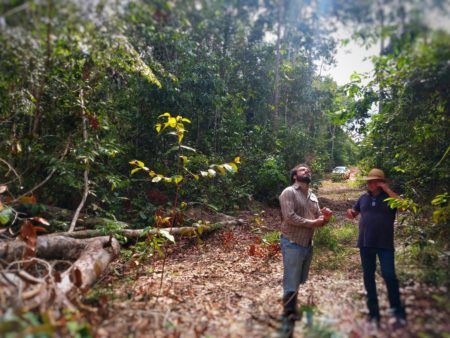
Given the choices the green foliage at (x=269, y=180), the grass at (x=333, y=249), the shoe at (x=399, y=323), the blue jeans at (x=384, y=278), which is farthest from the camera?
the green foliage at (x=269, y=180)

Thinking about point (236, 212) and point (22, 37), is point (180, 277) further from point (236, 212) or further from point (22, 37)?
point (236, 212)

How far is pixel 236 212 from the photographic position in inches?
418

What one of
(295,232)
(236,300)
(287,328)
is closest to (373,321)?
(287,328)

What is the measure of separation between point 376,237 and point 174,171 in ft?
21.6

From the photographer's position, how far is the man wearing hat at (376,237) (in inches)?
125

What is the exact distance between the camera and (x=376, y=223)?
11.4 feet

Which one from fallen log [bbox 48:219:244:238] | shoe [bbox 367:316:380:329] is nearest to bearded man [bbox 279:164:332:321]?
shoe [bbox 367:316:380:329]

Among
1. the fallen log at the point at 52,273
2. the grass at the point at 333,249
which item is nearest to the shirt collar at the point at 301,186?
the grass at the point at 333,249

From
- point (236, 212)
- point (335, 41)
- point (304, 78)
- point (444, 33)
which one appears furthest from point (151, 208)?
point (304, 78)

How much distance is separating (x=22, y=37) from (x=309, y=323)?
3.52 metres

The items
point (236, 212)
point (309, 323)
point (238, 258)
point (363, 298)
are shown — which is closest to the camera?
point (309, 323)

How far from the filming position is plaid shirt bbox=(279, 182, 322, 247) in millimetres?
3590

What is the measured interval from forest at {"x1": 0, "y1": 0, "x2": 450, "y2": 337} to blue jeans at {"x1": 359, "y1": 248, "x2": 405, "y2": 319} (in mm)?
114

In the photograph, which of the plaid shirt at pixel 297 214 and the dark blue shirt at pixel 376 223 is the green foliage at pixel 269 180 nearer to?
the plaid shirt at pixel 297 214
